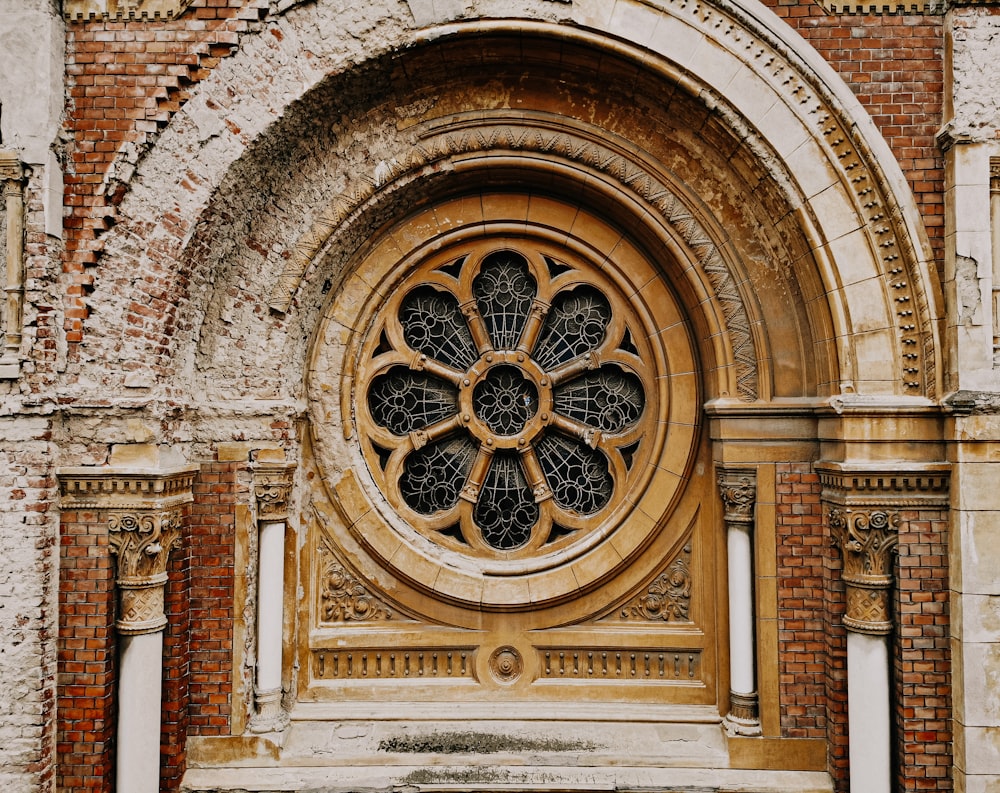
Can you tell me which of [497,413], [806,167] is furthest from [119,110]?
[806,167]

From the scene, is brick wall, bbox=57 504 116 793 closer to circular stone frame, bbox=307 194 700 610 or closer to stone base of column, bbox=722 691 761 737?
circular stone frame, bbox=307 194 700 610

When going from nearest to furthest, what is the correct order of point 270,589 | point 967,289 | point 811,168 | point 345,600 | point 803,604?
point 967,289, point 811,168, point 803,604, point 270,589, point 345,600

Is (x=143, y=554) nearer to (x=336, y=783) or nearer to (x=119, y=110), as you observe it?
(x=336, y=783)

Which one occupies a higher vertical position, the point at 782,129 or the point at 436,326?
the point at 782,129

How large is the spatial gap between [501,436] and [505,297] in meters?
1.11

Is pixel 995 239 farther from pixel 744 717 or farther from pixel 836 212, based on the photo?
pixel 744 717

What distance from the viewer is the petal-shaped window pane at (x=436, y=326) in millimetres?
6027

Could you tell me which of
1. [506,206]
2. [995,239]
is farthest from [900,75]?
[506,206]

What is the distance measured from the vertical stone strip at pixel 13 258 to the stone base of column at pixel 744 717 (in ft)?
17.8

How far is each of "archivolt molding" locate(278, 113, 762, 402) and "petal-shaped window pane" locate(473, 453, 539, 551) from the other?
71.2 inches

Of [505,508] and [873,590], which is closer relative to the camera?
[873,590]

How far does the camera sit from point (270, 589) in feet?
18.1

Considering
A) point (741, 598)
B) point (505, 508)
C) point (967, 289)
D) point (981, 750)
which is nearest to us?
point (981, 750)

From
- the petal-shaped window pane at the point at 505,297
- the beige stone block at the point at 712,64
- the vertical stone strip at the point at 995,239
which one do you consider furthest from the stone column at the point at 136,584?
the vertical stone strip at the point at 995,239
